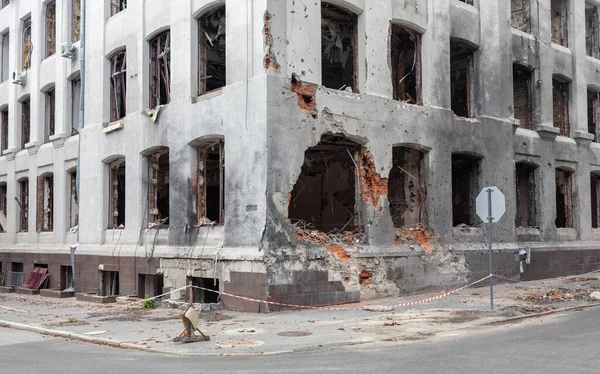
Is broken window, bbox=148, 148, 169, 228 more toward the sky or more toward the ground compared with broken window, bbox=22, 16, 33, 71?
more toward the ground

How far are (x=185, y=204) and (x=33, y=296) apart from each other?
8.70 metres

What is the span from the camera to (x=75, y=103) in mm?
24719

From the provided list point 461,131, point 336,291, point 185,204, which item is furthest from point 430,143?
point 185,204

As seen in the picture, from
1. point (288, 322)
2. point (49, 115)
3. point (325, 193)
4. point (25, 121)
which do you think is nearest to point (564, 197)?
point (325, 193)

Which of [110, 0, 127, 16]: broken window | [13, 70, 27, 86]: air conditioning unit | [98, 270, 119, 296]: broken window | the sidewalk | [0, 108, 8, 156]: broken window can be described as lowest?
the sidewalk

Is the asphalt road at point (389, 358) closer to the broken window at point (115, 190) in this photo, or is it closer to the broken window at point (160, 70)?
the broken window at point (160, 70)

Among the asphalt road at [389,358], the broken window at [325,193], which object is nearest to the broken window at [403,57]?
the broken window at [325,193]

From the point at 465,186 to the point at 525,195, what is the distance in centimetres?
215

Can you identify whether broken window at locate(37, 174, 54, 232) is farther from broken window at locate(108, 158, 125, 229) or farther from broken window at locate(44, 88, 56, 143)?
broken window at locate(108, 158, 125, 229)

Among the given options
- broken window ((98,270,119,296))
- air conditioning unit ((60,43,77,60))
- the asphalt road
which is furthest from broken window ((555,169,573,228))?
air conditioning unit ((60,43,77,60))

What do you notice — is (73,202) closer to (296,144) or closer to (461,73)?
(296,144)

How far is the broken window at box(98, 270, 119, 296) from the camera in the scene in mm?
21438

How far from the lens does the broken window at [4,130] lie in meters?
29.7

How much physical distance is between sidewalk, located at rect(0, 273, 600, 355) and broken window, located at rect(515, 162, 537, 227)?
479cm
